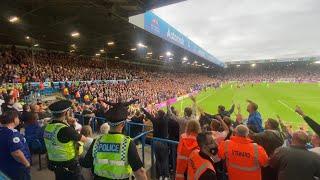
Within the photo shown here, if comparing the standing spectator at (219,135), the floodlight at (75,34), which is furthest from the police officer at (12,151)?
the floodlight at (75,34)

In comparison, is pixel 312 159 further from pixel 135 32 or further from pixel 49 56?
pixel 49 56

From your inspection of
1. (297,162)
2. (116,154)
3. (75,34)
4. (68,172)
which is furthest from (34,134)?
(75,34)

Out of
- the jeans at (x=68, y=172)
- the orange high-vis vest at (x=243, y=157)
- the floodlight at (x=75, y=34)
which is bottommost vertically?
the jeans at (x=68, y=172)

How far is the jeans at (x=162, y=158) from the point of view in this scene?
21.9 ft

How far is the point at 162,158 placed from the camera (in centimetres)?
676

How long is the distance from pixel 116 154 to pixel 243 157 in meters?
2.17

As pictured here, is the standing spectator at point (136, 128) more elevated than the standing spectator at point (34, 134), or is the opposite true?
the standing spectator at point (34, 134)

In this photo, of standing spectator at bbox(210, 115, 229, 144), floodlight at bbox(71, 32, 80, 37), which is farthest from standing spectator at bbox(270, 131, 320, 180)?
floodlight at bbox(71, 32, 80, 37)

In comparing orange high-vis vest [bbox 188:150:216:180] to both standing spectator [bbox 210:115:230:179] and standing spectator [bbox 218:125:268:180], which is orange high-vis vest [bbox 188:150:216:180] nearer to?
standing spectator [bbox 218:125:268:180]

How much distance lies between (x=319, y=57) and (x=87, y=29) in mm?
85891

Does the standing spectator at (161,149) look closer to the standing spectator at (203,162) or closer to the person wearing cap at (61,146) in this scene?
the person wearing cap at (61,146)

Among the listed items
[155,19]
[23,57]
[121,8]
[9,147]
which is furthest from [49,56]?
[9,147]

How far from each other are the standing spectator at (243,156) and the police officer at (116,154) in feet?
5.90

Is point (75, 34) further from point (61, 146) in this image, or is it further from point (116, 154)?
point (116, 154)
